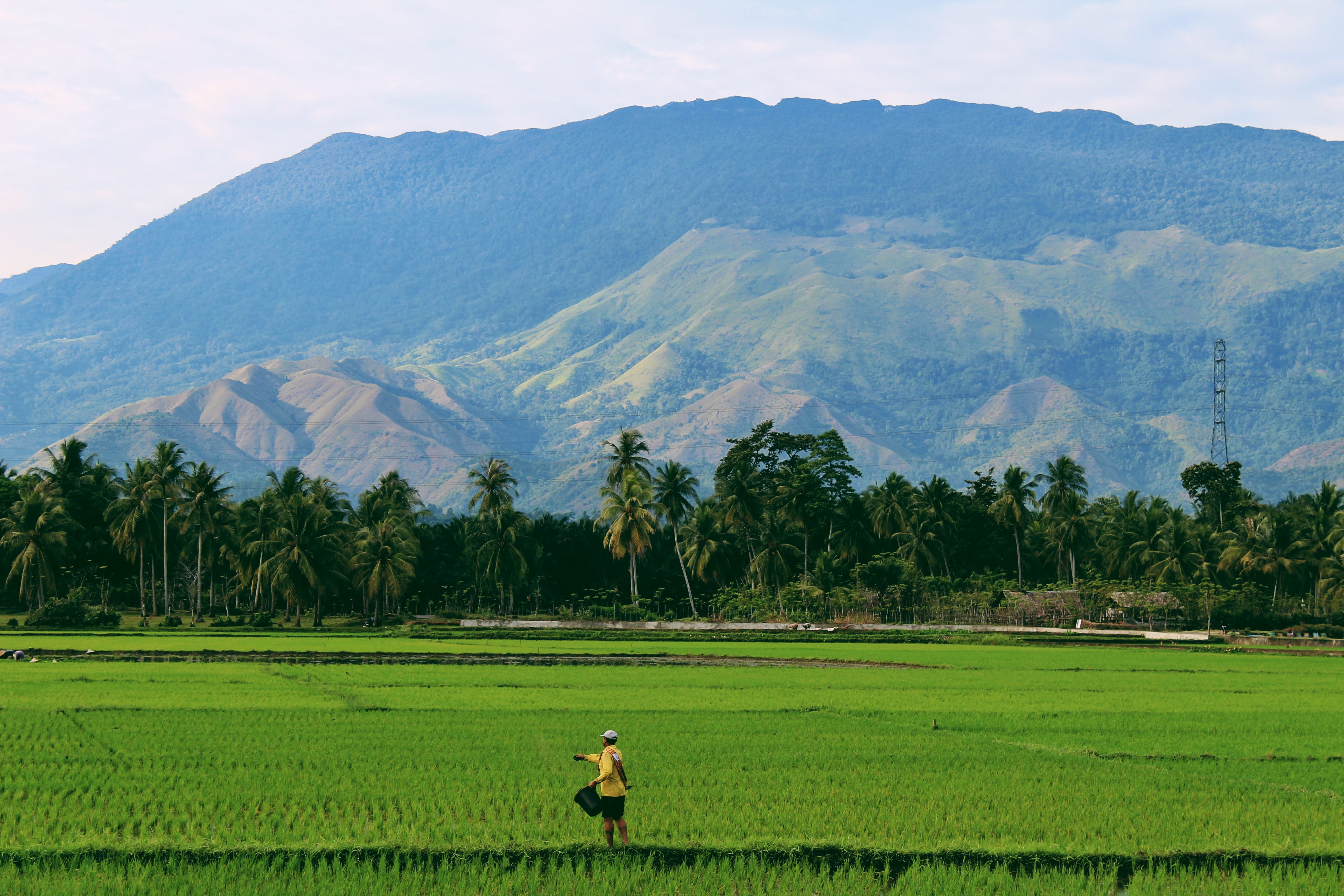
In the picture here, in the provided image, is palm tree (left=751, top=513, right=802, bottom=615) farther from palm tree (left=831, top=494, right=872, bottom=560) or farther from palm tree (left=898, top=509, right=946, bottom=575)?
palm tree (left=898, top=509, right=946, bottom=575)

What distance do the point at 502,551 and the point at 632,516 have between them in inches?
410

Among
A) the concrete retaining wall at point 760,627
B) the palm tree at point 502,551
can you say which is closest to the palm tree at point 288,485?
the palm tree at point 502,551

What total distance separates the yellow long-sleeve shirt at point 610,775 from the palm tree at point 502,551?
73.0 metres

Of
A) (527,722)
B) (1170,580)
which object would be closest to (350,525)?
(1170,580)

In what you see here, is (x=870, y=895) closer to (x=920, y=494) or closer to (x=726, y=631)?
(x=726, y=631)

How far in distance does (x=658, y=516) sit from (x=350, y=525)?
80.1 feet

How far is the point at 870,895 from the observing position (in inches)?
507

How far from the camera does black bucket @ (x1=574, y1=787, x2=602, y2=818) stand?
13047 millimetres

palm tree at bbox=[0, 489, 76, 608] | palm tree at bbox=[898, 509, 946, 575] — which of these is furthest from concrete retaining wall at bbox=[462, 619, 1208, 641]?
palm tree at bbox=[0, 489, 76, 608]

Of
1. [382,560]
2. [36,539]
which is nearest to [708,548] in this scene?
[382,560]

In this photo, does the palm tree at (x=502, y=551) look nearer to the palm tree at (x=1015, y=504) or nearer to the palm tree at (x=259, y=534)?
the palm tree at (x=259, y=534)

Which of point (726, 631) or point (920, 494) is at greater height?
point (920, 494)

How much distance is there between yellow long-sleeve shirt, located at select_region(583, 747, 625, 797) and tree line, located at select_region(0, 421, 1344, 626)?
221 feet

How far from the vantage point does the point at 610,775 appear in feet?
43.1
